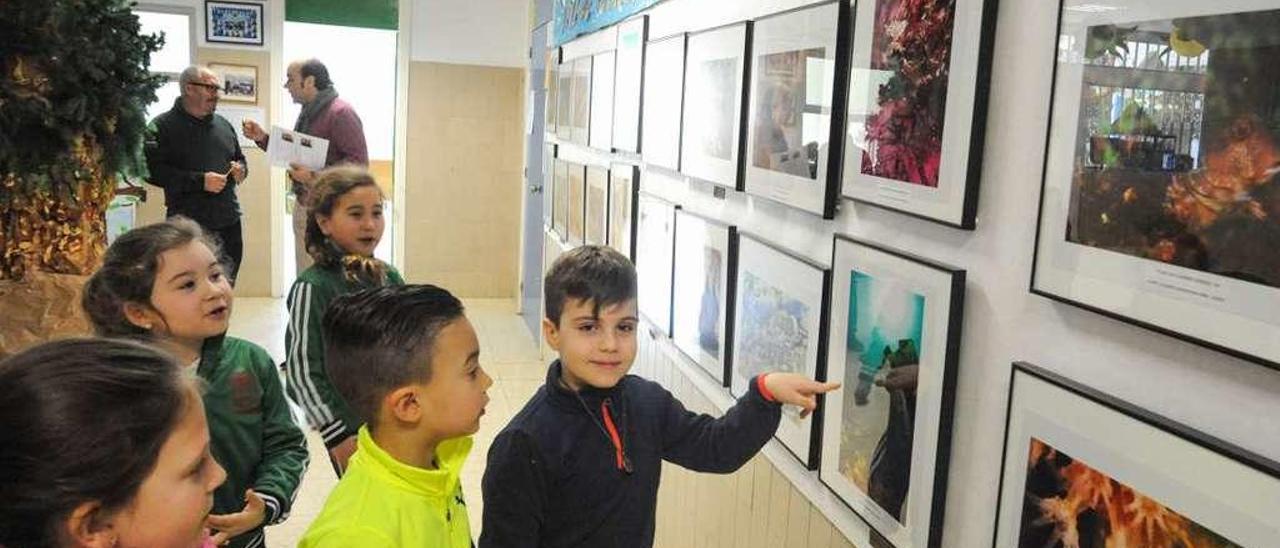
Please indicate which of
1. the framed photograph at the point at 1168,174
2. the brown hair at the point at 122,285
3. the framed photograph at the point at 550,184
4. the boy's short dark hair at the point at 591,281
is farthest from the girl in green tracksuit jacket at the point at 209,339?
the framed photograph at the point at 550,184

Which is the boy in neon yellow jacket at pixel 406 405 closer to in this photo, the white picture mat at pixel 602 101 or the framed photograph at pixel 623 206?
the framed photograph at pixel 623 206

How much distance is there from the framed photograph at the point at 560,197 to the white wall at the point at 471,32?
9.42ft

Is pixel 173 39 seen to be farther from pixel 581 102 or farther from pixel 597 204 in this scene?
pixel 597 204

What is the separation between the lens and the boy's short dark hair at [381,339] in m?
1.48

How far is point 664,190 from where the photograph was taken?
125 inches

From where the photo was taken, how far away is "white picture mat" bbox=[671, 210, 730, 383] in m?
2.54

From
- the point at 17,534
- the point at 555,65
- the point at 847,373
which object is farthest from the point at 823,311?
the point at 555,65

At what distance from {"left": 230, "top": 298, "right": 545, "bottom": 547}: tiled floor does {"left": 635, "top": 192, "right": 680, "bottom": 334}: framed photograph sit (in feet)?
2.33

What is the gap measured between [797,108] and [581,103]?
2.56 metres

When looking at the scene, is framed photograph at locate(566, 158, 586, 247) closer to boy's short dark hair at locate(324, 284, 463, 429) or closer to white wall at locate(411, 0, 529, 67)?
boy's short dark hair at locate(324, 284, 463, 429)

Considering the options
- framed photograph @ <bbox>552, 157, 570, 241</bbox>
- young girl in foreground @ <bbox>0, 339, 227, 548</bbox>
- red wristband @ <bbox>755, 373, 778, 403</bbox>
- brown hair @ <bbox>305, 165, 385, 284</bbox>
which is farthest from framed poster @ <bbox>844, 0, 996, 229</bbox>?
framed photograph @ <bbox>552, 157, 570, 241</bbox>

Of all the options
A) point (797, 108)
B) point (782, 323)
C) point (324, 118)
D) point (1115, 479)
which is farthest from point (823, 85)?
point (324, 118)

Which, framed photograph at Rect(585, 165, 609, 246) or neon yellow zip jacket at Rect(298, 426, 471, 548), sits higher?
framed photograph at Rect(585, 165, 609, 246)

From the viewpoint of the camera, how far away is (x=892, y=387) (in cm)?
168
